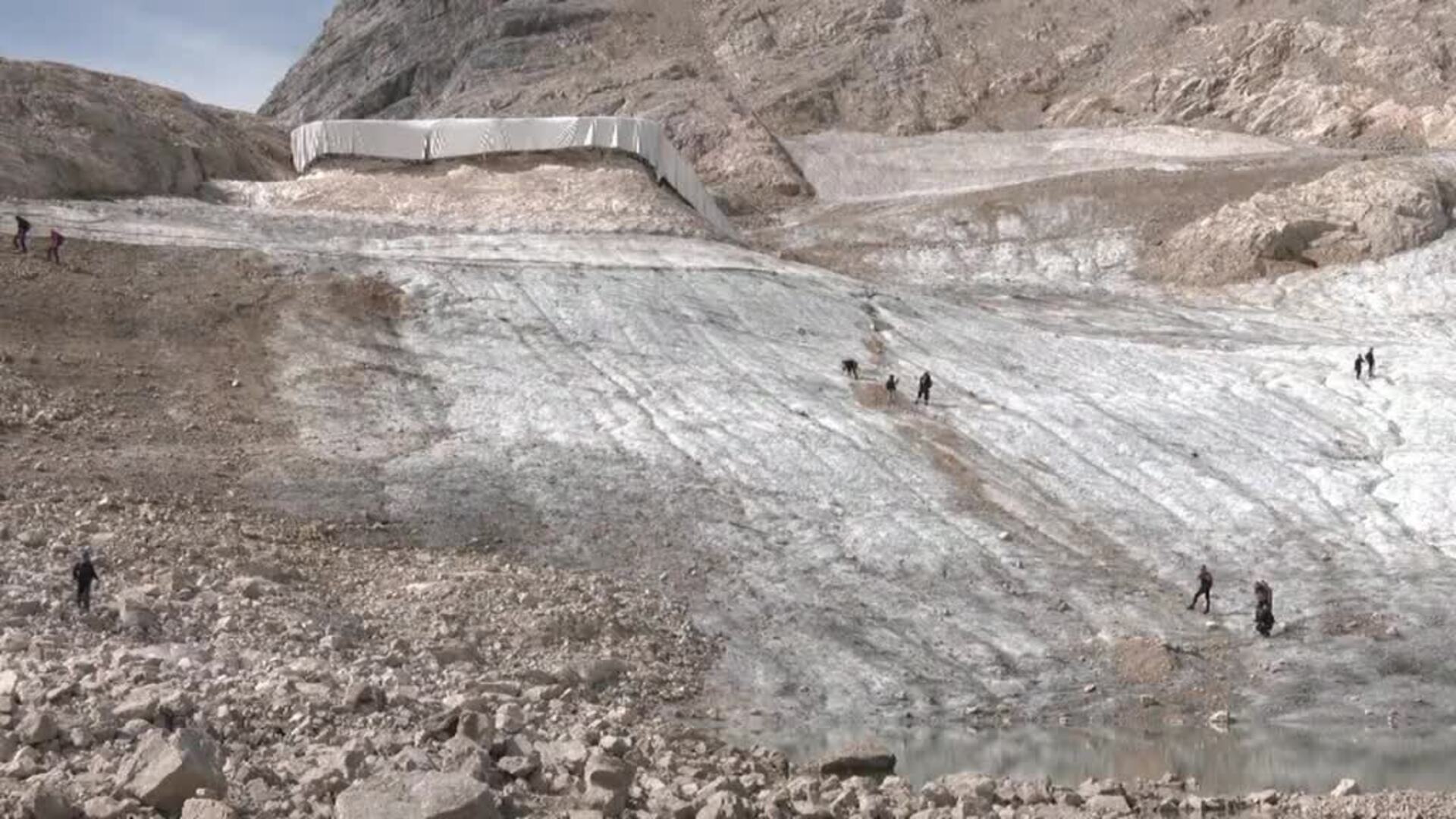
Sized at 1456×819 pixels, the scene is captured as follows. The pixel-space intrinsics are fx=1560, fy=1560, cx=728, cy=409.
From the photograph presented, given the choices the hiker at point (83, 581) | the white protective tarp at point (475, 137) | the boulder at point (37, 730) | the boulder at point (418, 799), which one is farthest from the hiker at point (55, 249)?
the boulder at point (418, 799)

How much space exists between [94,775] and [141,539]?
10266 mm

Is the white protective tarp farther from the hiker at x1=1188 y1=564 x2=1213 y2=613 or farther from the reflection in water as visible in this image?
the reflection in water

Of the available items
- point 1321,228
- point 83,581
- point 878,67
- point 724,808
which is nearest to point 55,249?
point 83,581

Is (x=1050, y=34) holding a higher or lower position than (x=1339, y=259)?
higher

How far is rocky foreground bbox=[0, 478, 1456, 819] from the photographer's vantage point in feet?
38.8

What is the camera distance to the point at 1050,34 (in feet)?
264

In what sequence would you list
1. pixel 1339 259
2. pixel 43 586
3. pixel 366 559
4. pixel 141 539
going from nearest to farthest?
pixel 43 586
pixel 141 539
pixel 366 559
pixel 1339 259

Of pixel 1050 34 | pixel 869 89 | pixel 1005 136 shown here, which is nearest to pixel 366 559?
pixel 1005 136

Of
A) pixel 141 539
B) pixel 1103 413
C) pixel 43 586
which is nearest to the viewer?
pixel 43 586

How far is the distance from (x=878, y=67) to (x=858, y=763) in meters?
67.9

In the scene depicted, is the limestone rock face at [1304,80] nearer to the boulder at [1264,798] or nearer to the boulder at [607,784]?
the boulder at [1264,798]

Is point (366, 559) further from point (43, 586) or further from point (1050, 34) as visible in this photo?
point (1050, 34)

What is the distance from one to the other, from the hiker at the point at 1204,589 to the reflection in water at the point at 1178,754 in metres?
3.86

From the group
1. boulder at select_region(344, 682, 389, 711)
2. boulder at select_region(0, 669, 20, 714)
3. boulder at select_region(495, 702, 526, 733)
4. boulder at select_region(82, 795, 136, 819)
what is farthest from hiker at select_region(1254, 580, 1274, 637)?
boulder at select_region(82, 795, 136, 819)
